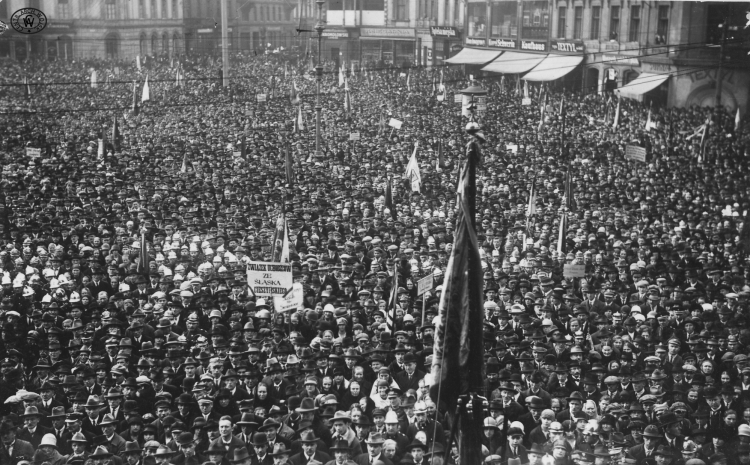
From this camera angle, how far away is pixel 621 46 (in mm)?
39719

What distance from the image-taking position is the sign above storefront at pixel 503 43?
48875mm

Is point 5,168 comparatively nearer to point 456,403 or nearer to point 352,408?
point 352,408

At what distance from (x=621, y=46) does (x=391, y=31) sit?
1032 inches

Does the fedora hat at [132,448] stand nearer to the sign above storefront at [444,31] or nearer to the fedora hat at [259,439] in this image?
the fedora hat at [259,439]

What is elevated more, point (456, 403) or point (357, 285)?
point (456, 403)

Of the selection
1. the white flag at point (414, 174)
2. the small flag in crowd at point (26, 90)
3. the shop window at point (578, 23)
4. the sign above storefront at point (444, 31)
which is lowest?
the white flag at point (414, 174)

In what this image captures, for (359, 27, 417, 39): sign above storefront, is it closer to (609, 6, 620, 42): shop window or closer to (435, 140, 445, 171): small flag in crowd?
(609, 6, 620, 42): shop window

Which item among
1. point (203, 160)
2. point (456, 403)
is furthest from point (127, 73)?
point (456, 403)

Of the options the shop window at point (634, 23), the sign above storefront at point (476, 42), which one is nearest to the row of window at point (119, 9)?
the sign above storefront at point (476, 42)

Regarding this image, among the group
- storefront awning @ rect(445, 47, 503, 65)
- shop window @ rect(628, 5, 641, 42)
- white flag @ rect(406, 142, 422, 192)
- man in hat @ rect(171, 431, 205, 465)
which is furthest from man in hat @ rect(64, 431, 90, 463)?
storefront awning @ rect(445, 47, 503, 65)

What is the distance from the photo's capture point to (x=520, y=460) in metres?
9.45

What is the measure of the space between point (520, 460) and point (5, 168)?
65.7 ft

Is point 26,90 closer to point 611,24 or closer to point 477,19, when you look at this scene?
point 611,24

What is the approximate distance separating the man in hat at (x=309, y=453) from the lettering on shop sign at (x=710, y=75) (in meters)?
26.0
